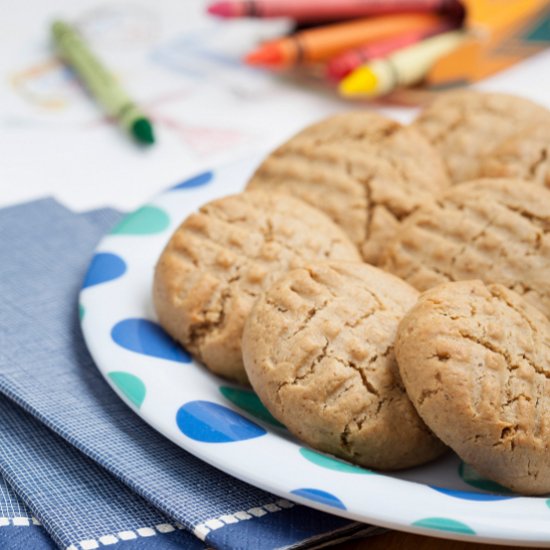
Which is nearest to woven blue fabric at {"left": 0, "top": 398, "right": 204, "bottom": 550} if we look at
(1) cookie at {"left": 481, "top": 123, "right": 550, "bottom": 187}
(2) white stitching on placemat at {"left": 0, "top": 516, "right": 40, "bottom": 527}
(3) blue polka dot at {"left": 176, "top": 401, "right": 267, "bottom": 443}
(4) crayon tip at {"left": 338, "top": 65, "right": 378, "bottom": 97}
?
(2) white stitching on placemat at {"left": 0, "top": 516, "right": 40, "bottom": 527}

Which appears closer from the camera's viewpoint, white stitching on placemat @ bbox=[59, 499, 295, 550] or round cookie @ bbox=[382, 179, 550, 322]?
white stitching on placemat @ bbox=[59, 499, 295, 550]

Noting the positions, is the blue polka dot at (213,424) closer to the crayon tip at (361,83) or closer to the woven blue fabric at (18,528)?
the woven blue fabric at (18,528)

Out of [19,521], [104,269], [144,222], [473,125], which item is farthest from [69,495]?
[473,125]

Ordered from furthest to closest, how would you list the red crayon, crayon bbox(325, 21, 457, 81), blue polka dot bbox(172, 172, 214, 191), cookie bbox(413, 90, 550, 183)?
the red crayon < crayon bbox(325, 21, 457, 81) < blue polka dot bbox(172, 172, 214, 191) < cookie bbox(413, 90, 550, 183)

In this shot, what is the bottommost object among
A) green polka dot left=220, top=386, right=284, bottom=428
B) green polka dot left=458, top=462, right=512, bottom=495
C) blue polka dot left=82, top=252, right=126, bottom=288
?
green polka dot left=458, top=462, right=512, bottom=495

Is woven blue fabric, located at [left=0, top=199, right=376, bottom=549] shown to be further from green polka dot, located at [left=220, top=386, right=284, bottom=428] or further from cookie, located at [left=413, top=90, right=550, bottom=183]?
cookie, located at [left=413, top=90, right=550, bottom=183]

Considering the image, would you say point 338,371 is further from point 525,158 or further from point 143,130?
point 143,130

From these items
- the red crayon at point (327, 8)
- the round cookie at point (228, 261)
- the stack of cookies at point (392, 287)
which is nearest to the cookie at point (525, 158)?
the stack of cookies at point (392, 287)

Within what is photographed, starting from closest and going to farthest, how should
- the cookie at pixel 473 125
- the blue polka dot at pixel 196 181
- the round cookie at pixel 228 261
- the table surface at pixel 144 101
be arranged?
the round cookie at pixel 228 261 → the cookie at pixel 473 125 → the blue polka dot at pixel 196 181 → the table surface at pixel 144 101
